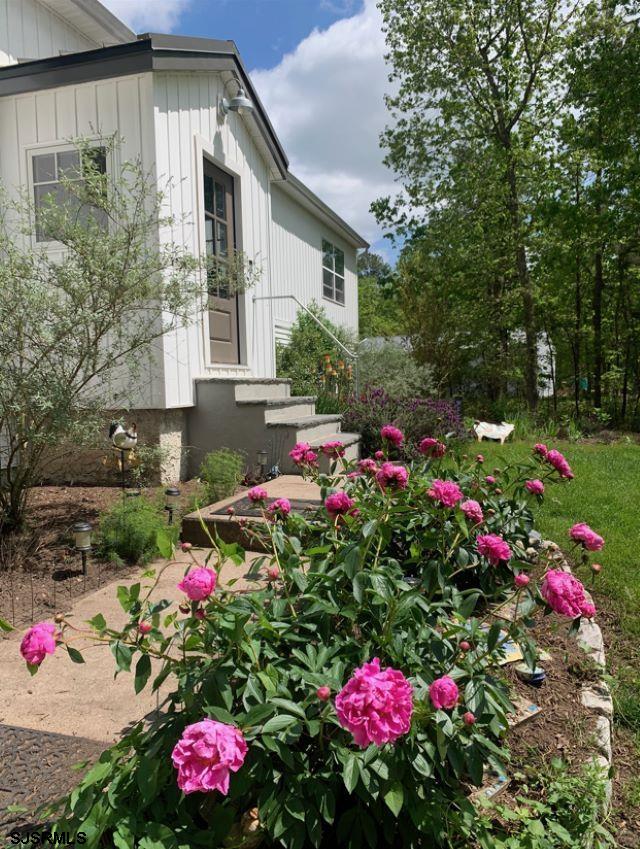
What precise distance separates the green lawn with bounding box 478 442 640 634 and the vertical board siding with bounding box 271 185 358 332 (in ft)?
17.6

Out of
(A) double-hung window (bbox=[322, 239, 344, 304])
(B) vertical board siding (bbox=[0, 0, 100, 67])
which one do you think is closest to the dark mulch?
(B) vertical board siding (bbox=[0, 0, 100, 67])

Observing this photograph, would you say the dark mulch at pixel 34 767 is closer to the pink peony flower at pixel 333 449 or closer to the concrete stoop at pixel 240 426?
the pink peony flower at pixel 333 449

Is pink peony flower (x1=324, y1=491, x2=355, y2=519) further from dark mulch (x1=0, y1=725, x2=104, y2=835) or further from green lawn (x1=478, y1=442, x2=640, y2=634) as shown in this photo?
green lawn (x1=478, y1=442, x2=640, y2=634)

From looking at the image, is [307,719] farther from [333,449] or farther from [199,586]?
[333,449]

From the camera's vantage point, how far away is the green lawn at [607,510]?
2930mm

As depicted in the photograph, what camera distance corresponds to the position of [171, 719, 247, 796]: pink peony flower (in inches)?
38.2

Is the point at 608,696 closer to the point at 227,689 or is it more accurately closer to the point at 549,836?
the point at 549,836

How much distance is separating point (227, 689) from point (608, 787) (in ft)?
3.69

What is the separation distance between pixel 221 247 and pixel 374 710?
20.5 ft

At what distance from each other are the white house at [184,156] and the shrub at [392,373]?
181 cm

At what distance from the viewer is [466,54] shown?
990 cm

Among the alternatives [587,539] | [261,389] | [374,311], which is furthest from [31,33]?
[374,311]

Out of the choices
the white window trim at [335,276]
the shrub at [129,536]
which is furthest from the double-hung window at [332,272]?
the shrub at [129,536]

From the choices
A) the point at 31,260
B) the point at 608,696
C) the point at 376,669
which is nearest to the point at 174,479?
the point at 31,260
